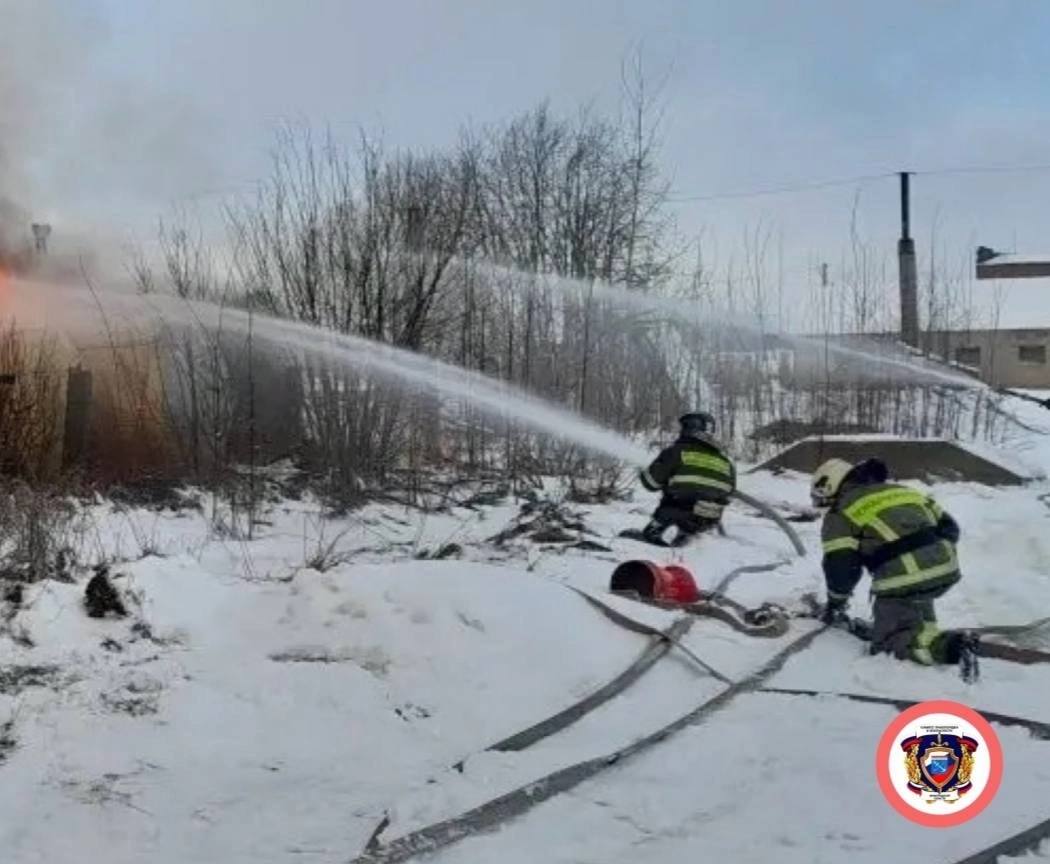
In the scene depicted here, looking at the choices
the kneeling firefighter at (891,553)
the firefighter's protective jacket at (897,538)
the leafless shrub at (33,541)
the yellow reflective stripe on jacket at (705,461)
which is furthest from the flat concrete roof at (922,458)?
the leafless shrub at (33,541)

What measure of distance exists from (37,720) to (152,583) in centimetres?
144

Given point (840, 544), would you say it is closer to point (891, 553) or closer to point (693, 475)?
point (891, 553)

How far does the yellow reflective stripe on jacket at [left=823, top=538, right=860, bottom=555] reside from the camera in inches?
226

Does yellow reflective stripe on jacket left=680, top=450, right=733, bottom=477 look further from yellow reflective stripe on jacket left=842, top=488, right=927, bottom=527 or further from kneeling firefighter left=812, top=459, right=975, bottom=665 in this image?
yellow reflective stripe on jacket left=842, top=488, right=927, bottom=527

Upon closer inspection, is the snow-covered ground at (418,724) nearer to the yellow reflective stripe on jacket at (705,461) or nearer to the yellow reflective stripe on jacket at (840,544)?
the yellow reflective stripe on jacket at (840,544)

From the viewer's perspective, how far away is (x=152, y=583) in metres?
5.65

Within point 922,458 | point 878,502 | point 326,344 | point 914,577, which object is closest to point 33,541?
point 878,502

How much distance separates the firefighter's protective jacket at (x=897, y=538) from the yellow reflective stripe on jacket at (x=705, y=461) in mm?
3311

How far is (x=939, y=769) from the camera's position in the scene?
347cm

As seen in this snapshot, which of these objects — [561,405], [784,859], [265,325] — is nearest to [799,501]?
[561,405]

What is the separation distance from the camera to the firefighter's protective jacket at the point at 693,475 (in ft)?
29.7

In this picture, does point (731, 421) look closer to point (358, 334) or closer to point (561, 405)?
point (561, 405)

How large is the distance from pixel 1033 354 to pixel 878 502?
3210 cm

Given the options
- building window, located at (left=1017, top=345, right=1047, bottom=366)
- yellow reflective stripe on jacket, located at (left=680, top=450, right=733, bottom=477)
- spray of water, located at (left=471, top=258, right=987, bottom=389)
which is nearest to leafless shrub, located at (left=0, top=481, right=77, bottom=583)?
yellow reflective stripe on jacket, located at (left=680, top=450, right=733, bottom=477)
